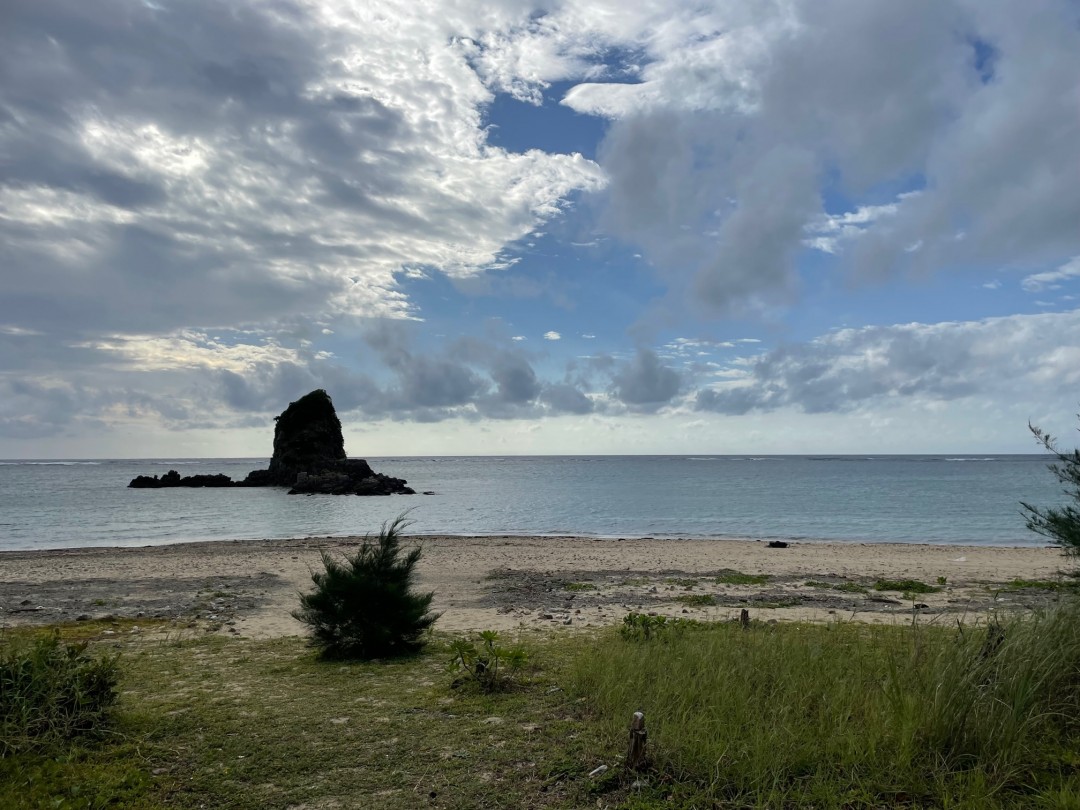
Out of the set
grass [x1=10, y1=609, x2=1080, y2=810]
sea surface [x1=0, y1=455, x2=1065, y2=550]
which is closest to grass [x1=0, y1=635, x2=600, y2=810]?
grass [x1=10, y1=609, x2=1080, y2=810]

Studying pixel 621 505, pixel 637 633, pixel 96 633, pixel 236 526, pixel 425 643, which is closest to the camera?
pixel 637 633

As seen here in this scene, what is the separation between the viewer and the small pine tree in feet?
31.8

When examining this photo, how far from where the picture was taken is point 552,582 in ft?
64.2

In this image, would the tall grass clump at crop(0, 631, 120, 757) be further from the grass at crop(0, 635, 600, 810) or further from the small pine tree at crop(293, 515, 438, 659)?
the small pine tree at crop(293, 515, 438, 659)

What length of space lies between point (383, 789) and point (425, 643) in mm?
5167

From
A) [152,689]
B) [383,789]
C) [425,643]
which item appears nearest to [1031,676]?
[383,789]

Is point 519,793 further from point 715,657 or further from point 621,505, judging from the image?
point 621,505

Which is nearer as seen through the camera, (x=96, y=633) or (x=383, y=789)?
(x=383, y=789)

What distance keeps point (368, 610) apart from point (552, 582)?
409 inches

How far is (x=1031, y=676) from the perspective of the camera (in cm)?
567

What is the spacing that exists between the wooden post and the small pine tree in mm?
5318

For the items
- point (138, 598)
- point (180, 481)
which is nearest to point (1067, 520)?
point (138, 598)

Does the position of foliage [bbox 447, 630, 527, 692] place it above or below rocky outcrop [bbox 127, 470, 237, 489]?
below

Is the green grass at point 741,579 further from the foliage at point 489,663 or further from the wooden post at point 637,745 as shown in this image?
the wooden post at point 637,745
